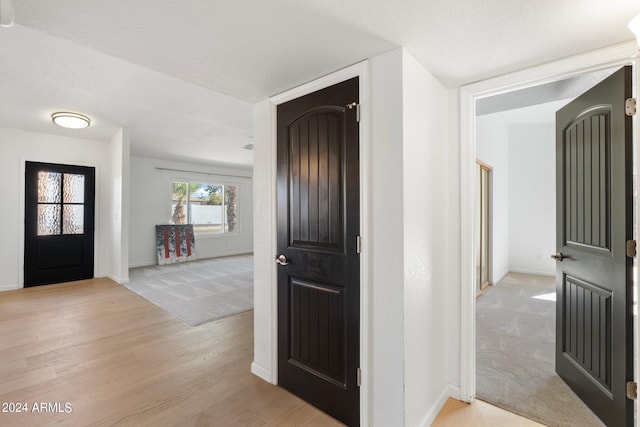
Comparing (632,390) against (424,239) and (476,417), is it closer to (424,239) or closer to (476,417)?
(476,417)

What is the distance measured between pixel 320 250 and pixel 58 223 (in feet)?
17.8

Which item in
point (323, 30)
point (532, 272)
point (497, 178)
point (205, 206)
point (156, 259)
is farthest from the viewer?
point (205, 206)

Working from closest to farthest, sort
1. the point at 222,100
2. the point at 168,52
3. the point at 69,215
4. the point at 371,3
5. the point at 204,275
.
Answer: the point at 371,3 → the point at 168,52 → the point at 222,100 → the point at 69,215 → the point at 204,275

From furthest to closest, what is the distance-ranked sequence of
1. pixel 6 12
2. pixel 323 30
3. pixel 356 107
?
pixel 356 107 < pixel 323 30 < pixel 6 12

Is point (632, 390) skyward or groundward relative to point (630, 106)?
groundward

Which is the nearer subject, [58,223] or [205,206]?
[58,223]

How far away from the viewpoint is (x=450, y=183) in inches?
80.0

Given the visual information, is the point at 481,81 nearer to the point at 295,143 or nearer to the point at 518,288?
the point at 295,143

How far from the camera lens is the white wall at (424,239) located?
156 cm

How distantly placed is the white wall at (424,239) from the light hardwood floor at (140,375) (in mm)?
346

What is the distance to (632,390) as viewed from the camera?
5.15 feet

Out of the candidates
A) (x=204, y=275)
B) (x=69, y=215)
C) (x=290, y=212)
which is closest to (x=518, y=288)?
(x=290, y=212)

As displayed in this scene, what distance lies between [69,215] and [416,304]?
235 inches

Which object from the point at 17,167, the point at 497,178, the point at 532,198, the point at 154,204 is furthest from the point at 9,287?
the point at 532,198
